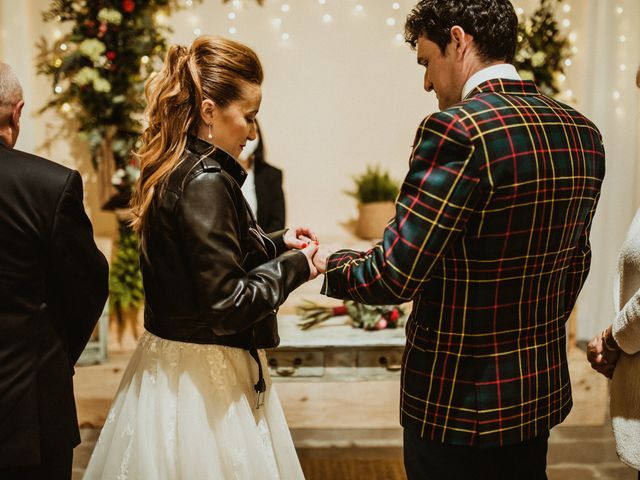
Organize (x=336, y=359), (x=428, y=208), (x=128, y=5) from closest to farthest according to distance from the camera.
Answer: (x=428, y=208)
(x=336, y=359)
(x=128, y=5)

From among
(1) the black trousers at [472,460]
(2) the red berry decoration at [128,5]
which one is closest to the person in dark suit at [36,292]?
(1) the black trousers at [472,460]

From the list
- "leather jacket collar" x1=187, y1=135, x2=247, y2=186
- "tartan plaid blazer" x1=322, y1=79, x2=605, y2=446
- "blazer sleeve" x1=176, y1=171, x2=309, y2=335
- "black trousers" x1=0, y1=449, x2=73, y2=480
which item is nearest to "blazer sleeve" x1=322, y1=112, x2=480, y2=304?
"tartan plaid blazer" x1=322, y1=79, x2=605, y2=446

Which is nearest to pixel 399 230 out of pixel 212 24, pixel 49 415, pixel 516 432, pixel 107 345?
pixel 516 432

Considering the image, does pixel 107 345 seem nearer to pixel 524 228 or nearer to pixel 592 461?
pixel 592 461

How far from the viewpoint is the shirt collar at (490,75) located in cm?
145

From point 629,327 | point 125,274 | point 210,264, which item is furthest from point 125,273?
point 629,327

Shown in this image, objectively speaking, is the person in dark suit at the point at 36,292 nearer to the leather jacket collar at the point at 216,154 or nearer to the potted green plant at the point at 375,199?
the leather jacket collar at the point at 216,154

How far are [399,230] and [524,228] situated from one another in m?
0.26

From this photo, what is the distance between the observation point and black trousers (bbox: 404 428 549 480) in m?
1.48

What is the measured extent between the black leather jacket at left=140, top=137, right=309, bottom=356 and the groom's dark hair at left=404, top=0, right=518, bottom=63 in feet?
1.87

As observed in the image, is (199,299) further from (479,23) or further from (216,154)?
(479,23)

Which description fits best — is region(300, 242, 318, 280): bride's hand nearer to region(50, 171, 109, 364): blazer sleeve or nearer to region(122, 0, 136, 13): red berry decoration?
region(50, 171, 109, 364): blazer sleeve

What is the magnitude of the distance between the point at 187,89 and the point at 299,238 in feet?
1.76

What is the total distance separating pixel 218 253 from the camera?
1480mm
